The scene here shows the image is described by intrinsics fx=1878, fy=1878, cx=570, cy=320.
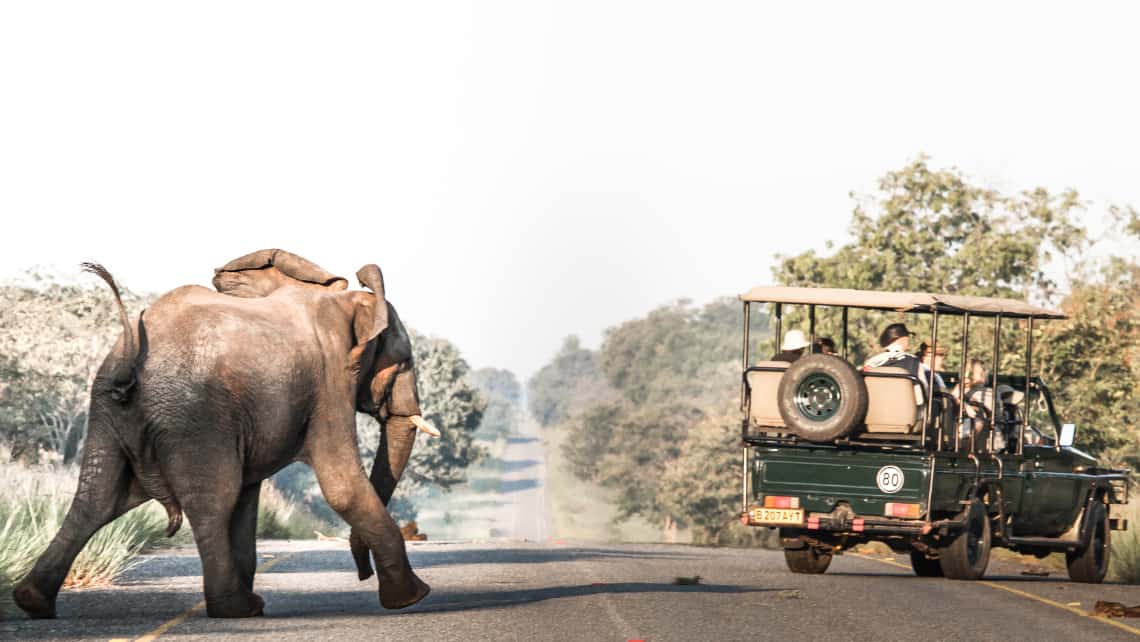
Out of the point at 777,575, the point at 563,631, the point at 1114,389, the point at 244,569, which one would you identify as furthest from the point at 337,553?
the point at 1114,389

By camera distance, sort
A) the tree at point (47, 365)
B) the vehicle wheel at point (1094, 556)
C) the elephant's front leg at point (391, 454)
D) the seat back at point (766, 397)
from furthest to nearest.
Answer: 1. the tree at point (47, 365)
2. the vehicle wheel at point (1094, 556)
3. the seat back at point (766, 397)
4. the elephant's front leg at point (391, 454)

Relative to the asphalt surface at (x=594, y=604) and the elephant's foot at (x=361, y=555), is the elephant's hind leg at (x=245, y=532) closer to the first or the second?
the asphalt surface at (x=594, y=604)

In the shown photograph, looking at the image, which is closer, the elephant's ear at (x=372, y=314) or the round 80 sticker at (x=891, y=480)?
the elephant's ear at (x=372, y=314)

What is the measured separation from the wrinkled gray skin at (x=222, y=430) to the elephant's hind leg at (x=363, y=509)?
11mm

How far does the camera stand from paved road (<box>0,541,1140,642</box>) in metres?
12.7

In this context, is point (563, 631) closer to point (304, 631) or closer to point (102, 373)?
point (304, 631)

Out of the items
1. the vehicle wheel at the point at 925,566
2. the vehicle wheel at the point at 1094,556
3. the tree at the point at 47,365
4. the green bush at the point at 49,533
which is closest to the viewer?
the green bush at the point at 49,533

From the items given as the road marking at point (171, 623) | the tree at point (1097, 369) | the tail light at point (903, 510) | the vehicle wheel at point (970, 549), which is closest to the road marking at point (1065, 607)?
the vehicle wheel at point (970, 549)

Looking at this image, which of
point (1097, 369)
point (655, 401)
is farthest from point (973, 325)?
point (655, 401)

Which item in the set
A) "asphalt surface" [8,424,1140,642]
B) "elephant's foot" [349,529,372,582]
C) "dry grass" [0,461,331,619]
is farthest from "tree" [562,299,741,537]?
"elephant's foot" [349,529,372,582]

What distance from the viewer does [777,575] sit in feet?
65.1

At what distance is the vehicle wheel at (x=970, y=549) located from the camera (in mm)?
19250

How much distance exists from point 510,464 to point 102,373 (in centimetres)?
15630

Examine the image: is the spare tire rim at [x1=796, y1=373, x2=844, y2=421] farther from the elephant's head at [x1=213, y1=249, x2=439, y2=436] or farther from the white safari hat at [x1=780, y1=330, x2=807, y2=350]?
the elephant's head at [x1=213, y1=249, x2=439, y2=436]
